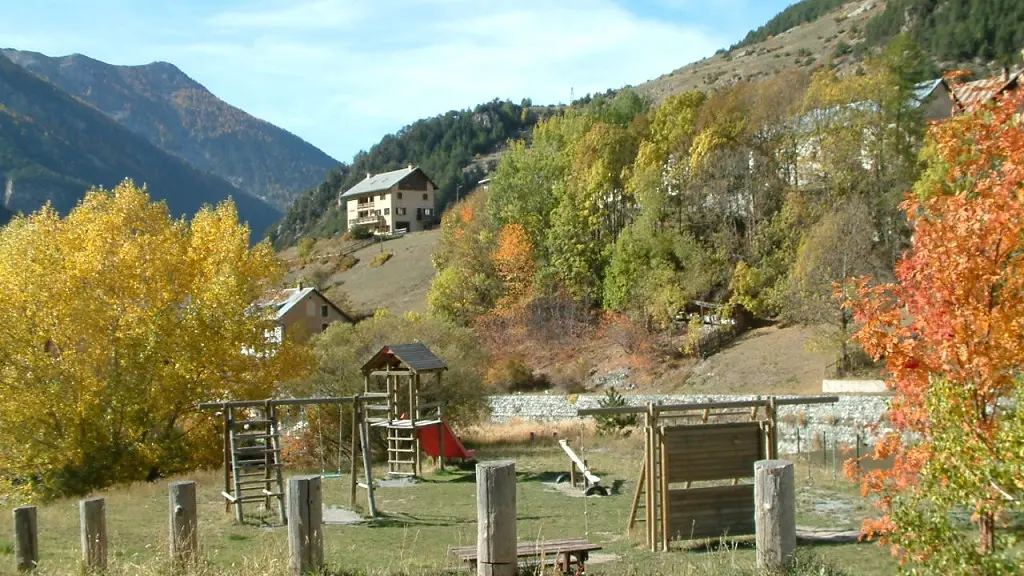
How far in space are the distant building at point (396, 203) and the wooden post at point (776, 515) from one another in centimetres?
10612

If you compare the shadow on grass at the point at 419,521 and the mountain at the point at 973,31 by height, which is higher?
the mountain at the point at 973,31

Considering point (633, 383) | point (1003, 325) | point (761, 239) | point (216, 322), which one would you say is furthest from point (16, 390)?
point (761, 239)

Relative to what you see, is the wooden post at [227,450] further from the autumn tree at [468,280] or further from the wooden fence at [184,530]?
the autumn tree at [468,280]

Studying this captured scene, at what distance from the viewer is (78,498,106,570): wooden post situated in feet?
30.9

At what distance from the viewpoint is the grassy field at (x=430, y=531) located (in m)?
10.0

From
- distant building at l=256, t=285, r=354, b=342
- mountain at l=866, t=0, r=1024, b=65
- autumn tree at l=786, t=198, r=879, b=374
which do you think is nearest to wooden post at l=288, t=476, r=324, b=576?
autumn tree at l=786, t=198, r=879, b=374

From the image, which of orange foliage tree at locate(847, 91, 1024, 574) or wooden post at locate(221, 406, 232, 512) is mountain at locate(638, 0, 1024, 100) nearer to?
orange foliage tree at locate(847, 91, 1024, 574)

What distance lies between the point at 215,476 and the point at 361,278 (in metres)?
62.2

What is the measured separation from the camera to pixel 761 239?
49.8 metres

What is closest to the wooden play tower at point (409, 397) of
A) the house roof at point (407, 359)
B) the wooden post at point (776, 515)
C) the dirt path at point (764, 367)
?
the house roof at point (407, 359)

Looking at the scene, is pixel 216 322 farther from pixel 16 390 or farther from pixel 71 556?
pixel 71 556

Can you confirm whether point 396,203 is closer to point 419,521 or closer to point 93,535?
point 419,521

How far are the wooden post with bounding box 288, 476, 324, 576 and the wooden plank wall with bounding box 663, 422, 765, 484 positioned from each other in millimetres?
6067

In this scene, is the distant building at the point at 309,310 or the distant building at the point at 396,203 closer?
the distant building at the point at 309,310
